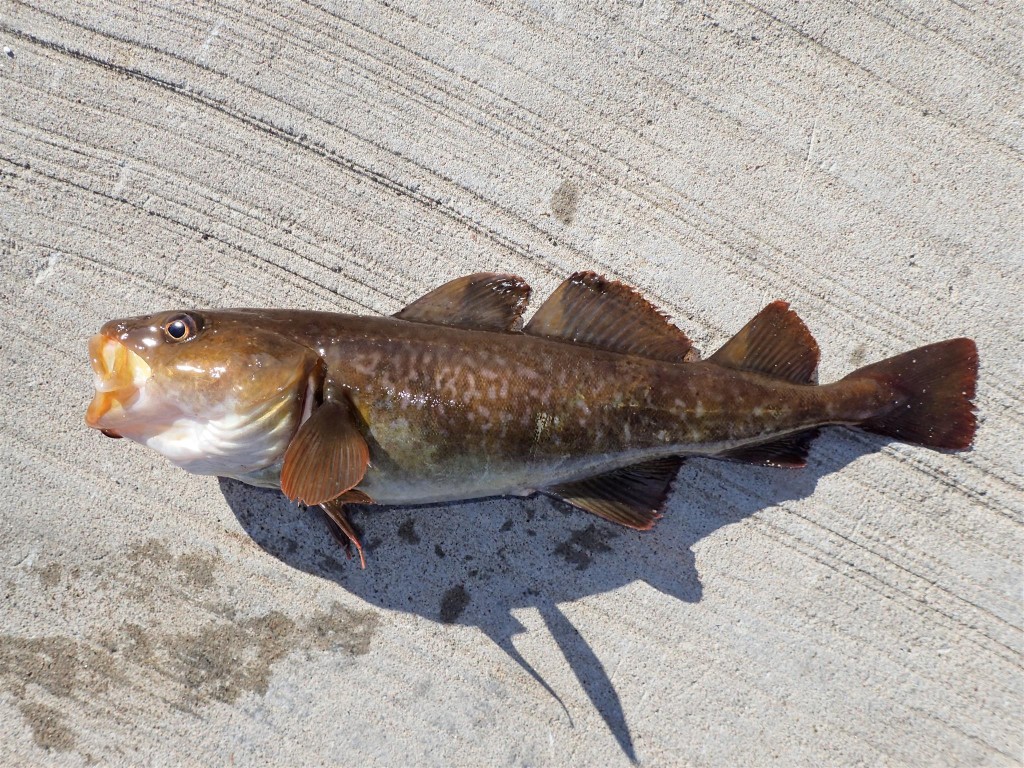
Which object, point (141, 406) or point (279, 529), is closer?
point (141, 406)

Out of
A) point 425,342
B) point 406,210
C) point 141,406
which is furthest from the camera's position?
point 406,210

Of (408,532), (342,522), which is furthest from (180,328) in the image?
(408,532)

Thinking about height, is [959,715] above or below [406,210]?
below

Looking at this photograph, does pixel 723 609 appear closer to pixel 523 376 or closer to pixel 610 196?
pixel 523 376

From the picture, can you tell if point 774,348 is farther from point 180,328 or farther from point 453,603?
point 180,328

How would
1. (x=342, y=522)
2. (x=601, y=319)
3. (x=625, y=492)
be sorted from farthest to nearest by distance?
(x=625, y=492) < (x=601, y=319) < (x=342, y=522)

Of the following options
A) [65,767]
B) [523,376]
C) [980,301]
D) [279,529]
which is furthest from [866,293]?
[65,767]
